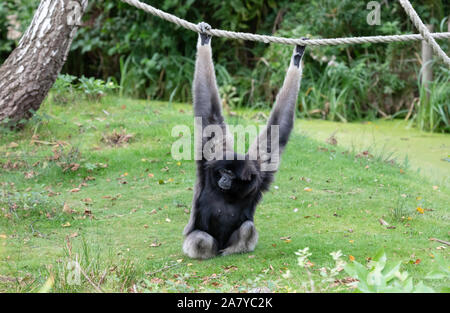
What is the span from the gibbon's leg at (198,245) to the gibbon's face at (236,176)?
57cm

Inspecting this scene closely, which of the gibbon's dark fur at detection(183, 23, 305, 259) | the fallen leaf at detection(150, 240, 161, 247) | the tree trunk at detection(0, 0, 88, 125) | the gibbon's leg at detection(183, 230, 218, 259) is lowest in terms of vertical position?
the fallen leaf at detection(150, 240, 161, 247)

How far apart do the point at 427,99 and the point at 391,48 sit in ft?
6.44

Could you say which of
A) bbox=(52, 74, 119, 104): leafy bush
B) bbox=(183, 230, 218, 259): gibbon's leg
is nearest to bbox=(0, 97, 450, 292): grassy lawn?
bbox=(183, 230, 218, 259): gibbon's leg

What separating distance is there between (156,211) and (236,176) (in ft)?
7.51

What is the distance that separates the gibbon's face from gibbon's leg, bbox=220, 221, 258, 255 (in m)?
0.41

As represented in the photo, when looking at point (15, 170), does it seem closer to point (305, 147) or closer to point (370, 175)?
point (305, 147)

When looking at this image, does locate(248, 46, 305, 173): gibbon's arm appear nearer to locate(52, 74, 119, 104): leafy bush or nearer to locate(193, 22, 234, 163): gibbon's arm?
locate(193, 22, 234, 163): gibbon's arm

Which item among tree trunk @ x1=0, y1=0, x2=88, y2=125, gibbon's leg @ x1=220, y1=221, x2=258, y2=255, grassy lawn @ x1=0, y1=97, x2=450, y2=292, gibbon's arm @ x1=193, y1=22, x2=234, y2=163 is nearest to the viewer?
grassy lawn @ x1=0, y1=97, x2=450, y2=292

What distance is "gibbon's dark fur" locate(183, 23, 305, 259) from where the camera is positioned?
5.61 meters

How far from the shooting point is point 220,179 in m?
5.38

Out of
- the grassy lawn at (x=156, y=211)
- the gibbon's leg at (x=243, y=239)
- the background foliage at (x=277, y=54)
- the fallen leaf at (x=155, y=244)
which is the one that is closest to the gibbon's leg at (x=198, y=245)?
the grassy lawn at (x=156, y=211)

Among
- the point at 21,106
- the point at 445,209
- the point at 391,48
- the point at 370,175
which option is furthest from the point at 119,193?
the point at 391,48

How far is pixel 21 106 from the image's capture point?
8922 mm

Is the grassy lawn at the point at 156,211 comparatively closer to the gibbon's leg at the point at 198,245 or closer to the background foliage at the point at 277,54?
the gibbon's leg at the point at 198,245
